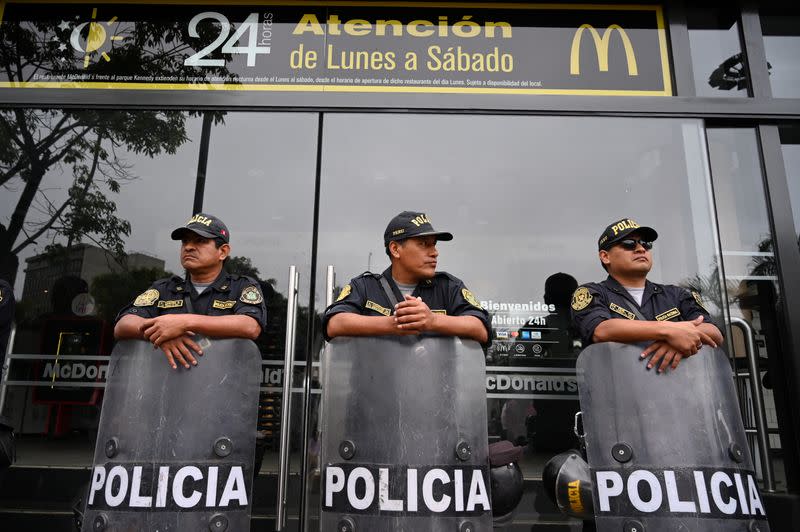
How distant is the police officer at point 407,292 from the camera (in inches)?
103

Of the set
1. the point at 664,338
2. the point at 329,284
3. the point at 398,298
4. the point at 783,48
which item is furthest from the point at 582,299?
the point at 783,48

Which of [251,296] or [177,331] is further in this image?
[251,296]

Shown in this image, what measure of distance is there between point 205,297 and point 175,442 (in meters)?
0.82

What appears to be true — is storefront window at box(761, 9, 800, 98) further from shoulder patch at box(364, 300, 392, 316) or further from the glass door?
shoulder patch at box(364, 300, 392, 316)

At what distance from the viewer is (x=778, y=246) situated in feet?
11.8

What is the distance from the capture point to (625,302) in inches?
117

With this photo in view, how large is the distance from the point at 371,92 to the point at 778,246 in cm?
267

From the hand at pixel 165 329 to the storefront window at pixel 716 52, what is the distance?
11.3 ft

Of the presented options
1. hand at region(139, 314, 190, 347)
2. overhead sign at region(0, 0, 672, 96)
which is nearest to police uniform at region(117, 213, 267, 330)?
hand at region(139, 314, 190, 347)

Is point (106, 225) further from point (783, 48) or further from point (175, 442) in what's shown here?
point (783, 48)

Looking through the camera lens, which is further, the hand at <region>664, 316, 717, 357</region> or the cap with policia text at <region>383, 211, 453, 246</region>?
the cap with policia text at <region>383, 211, 453, 246</region>

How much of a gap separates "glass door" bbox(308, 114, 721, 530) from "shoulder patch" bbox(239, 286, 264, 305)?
0.71 metres

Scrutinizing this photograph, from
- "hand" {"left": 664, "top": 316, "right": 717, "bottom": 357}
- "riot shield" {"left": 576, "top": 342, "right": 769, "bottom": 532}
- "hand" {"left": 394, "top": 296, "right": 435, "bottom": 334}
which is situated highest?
"hand" {"left": 394, "top": 296, "right": 435, "bottom": 334}

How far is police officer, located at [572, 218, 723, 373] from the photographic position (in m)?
2.53
